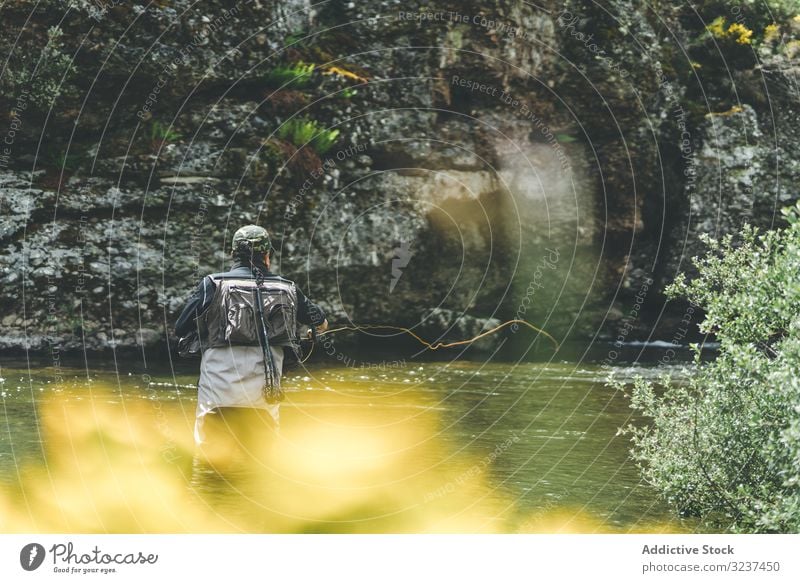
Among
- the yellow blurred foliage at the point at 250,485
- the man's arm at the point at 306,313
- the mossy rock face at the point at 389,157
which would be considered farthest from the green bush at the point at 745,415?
the mossy rock face at the point at 389,157

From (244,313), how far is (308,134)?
9404 mm

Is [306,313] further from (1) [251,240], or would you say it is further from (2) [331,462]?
(2) [331,462]

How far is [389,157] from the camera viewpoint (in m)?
17.0

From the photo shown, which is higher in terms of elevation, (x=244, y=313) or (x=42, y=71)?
(x=42, y=71)

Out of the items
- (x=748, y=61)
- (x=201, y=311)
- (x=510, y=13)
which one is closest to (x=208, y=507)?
(x=201, y=311)

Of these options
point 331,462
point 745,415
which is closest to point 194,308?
point 331,462

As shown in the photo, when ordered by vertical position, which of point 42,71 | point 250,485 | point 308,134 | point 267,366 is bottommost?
point 250,485

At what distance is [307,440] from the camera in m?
10.1

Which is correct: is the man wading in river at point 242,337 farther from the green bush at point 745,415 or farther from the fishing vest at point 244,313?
the green bush at point 745,415

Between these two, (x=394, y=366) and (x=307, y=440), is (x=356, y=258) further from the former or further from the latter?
(x=307, y=440)

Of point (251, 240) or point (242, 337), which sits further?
point (251, 240)

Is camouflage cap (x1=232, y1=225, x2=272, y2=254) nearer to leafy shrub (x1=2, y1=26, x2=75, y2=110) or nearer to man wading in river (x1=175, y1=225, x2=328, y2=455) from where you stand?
man wading in river (x1=175, y1=225, x2=328, y2=455)

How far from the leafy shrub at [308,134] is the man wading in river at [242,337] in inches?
354

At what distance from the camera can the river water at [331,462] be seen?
23.7 ft
